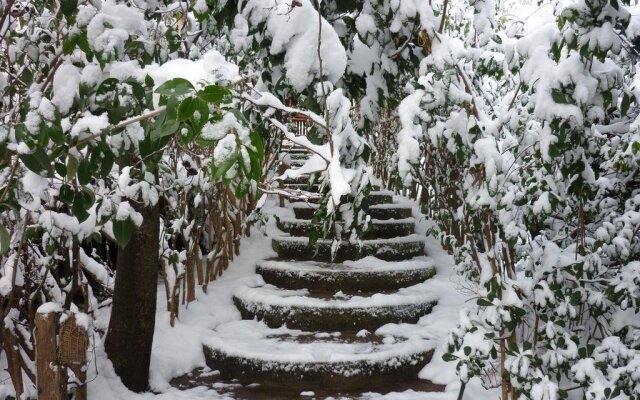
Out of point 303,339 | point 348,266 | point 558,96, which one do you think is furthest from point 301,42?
point 348,266

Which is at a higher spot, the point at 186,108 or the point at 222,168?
the point at 186,108

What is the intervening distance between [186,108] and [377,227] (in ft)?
14.3

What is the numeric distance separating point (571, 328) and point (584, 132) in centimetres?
89

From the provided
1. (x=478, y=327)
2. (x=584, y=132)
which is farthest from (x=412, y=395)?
(x=584, y=132)

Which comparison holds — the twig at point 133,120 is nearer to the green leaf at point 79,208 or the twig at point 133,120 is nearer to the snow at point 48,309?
the green leaf at point 79,208

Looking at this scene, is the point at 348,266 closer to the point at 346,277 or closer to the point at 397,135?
the point at 346,277

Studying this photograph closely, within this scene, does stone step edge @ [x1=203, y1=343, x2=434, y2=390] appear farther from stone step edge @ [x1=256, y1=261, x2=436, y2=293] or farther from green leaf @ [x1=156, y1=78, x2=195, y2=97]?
→ green leaf @ [x1=156, y1=78, x2=195, y2=97]

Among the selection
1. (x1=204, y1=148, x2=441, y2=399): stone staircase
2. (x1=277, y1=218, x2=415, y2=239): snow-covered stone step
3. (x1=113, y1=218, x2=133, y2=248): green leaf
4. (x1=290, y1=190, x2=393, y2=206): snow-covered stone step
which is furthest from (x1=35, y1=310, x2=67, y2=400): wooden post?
(x1=290, y1=190, x2=393, y2=206): snow-covered stone step

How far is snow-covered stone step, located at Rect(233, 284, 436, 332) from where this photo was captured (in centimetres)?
388

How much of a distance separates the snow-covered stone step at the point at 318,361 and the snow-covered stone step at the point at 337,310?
251 millimetres

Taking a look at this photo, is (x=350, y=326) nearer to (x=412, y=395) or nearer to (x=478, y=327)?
(x=412, y=395)

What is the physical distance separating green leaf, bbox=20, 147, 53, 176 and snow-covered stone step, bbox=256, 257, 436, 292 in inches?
128

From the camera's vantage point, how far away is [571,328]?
2506 millimetres

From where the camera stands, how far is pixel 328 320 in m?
3.88
